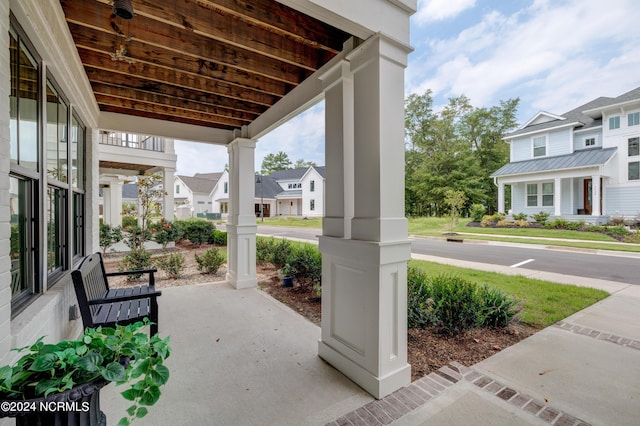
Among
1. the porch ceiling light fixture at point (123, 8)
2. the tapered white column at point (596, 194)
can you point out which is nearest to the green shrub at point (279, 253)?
the porch ceiling light fixture at point (123, 8)

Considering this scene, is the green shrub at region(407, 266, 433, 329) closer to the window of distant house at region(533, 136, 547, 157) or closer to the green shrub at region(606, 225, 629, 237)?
the green shrub at region(606, 225, 629, 237)

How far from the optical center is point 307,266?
5.18 m

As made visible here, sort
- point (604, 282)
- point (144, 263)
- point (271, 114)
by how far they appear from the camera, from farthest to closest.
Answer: point (144, 263), point (604, 282), point (271, 114)

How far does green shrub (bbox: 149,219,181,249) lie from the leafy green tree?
115 ft

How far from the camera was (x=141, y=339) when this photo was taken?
117 centimetres

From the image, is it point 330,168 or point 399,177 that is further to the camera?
point 330,168

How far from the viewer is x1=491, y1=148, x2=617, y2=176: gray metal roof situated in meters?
13.8

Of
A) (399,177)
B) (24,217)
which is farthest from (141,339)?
(399,177)

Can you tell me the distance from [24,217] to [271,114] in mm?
3012

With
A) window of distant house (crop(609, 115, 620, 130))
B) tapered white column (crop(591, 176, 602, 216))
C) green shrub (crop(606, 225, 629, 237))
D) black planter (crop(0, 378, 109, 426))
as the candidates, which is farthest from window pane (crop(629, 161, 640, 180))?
black planter (crop(0, 378, 109, 426))

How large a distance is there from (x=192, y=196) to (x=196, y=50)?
30.9 meters

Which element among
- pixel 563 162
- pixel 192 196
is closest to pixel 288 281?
pixel 563 162

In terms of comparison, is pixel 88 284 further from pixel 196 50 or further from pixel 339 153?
pixel 339 153

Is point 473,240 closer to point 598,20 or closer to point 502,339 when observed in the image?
point 598,20
